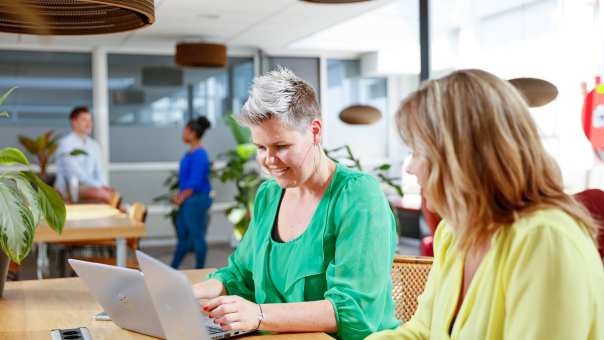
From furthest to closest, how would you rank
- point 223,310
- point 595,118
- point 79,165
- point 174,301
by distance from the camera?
point 79,165
point 595,118
point 223,310
point 174,301

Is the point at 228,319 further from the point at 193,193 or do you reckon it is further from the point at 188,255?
the point at 188,255

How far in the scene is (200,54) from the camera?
773 cm

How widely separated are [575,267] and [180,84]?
8921mm

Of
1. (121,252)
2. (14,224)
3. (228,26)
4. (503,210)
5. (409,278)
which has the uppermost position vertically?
(228,26)

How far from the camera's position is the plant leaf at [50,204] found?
210cm

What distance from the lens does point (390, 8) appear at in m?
8.49

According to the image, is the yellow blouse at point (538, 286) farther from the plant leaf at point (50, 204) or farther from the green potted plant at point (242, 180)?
the green potted plant at point (242, 180)

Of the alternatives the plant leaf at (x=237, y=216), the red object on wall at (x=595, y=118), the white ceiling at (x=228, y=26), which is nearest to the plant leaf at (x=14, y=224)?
the red object on wall at (x=595, y=118)

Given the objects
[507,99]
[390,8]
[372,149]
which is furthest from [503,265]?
[372,149]

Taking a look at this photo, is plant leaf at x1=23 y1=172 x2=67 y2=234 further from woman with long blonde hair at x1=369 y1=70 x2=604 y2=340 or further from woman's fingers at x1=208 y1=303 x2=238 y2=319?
woman with long blonde hair at x1=369 y1=70 x2=604 y2=340

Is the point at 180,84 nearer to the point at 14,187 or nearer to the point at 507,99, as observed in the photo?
the point at 14,187

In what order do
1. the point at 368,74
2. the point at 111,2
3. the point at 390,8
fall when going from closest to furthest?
the point at 111,2
the point at 390,8
the point at 368,74

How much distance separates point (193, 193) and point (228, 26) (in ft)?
7.18

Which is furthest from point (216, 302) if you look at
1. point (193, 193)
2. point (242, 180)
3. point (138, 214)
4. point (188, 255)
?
point (188, 255)
